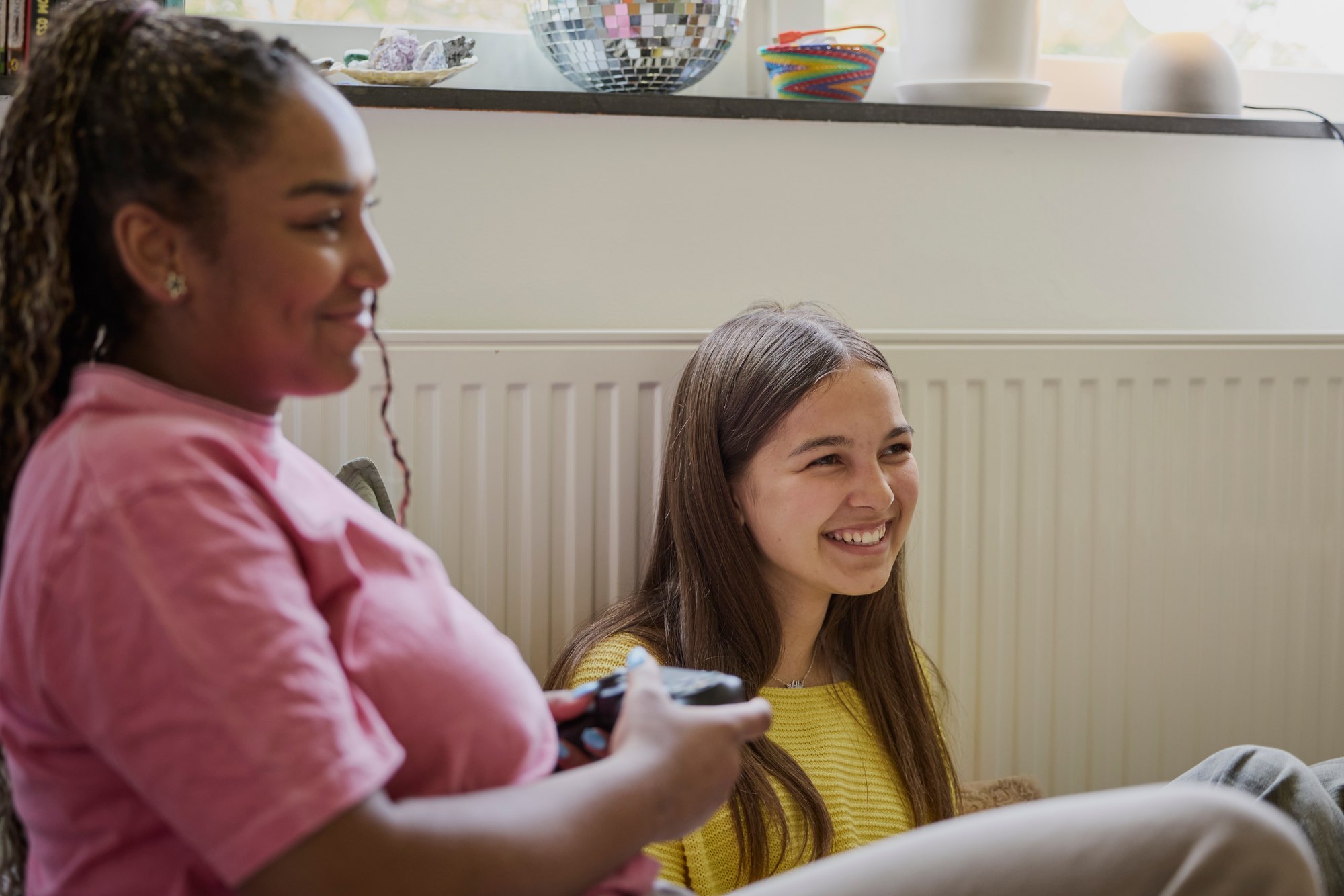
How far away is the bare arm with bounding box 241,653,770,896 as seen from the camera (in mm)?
564

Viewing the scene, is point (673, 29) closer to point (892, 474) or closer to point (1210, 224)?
point (892, 474)

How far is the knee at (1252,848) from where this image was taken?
0.71m

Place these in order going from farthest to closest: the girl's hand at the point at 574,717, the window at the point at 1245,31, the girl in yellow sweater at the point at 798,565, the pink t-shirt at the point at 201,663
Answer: the window at the point at 1245,31 < the girl in yellow sweater at the point at 798,565 < the girl's hand at the point at 574,717 < the pink t-shirt at the point at 201,663

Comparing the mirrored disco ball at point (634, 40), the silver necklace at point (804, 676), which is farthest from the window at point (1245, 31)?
the silver necklace at point (804, 676)

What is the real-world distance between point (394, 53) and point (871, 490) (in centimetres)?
75

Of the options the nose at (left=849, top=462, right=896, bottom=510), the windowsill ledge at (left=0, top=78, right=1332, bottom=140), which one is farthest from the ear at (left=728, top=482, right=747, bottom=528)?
the windowsill ledge at (left=0, top=78, right=1332, bottom=140)

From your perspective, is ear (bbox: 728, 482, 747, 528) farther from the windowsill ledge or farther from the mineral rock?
the mineral rock

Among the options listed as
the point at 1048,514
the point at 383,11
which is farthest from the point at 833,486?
the point at 383,11

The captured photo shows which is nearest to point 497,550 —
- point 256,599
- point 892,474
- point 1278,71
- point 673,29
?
point 892,474

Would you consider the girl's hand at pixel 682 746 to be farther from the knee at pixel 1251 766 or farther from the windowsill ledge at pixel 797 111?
the windowsill ledge at pixel 797 111

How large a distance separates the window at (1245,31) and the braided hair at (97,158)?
1.32 meters

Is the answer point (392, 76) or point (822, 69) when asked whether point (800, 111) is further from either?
point (392, 76)

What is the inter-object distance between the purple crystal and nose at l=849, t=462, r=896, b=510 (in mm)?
705

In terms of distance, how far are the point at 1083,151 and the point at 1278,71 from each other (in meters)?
0.43
